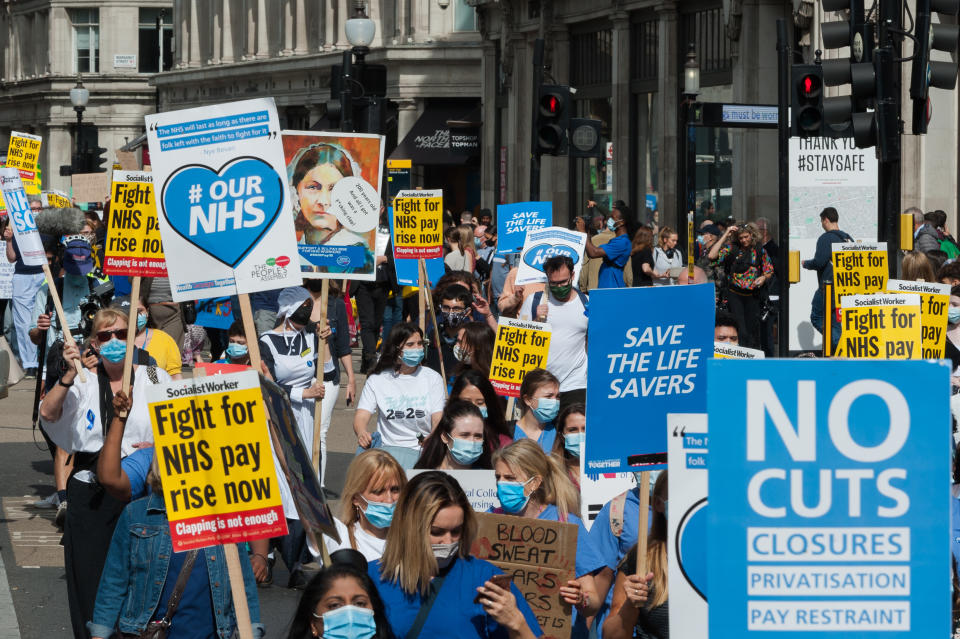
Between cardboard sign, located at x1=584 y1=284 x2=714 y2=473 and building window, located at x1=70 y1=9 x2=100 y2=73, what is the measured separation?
246 ft

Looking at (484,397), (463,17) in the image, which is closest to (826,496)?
(484,397)

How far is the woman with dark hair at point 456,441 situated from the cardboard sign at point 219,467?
2449mm

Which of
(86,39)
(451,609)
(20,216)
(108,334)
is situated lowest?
(451,609)

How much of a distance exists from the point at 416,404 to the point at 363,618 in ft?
16.6

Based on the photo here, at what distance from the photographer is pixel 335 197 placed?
37.3 ft

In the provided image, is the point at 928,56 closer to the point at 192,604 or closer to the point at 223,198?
the point at 223,198

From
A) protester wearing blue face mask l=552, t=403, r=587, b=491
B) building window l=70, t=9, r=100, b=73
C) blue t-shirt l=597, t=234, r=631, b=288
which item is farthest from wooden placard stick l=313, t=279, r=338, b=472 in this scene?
building window l=70, t=9, r=100, b=73

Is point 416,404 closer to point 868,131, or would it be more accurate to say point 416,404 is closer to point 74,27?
point 868,131

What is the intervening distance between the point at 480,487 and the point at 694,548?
205cm

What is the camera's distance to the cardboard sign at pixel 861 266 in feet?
39.8

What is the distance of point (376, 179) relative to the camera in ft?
37.3

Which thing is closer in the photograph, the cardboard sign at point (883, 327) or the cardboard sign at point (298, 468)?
the cardboard sign at point (298, 468)

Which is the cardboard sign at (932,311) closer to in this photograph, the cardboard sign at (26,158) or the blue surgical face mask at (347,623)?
the blue surgical face mask at (347,623)

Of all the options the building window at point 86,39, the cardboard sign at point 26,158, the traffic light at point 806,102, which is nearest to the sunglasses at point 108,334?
the traffic light at point 806,102
